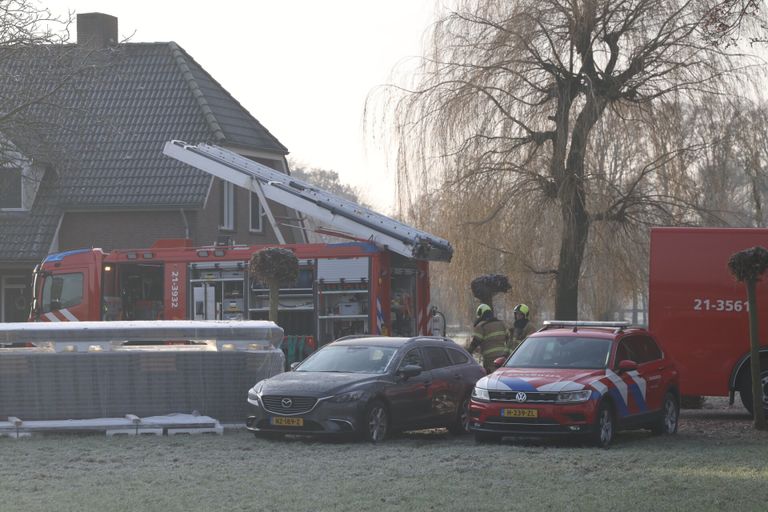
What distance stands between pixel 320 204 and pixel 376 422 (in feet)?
28.7

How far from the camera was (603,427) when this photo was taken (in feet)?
50.1

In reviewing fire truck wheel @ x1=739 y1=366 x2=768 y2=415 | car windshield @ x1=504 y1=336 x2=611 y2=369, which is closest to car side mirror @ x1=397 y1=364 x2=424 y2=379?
car windshield @ x1=504 y1=336 x2=611 y2=369

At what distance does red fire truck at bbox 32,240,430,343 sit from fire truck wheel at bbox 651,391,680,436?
6.45m

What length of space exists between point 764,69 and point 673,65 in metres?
1.79

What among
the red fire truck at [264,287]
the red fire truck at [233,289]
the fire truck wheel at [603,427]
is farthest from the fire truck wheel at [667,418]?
the red fire truck at [233,289]

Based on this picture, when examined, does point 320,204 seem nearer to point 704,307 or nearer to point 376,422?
point 704,307

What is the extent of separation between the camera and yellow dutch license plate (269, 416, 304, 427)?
616 inches

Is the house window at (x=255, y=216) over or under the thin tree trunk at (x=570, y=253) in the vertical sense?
over

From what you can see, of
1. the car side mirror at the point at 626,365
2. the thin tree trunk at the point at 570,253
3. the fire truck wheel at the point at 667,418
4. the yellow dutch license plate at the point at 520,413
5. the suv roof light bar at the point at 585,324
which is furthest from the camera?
the thin tree trunk at the point at 570,253

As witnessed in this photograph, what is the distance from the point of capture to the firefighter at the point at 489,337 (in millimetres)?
19094

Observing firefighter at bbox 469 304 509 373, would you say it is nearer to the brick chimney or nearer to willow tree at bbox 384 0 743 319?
willow tree at bbox 384 0 743 319

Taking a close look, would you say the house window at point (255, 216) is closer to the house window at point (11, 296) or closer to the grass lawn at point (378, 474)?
the house window at point (11, 296)

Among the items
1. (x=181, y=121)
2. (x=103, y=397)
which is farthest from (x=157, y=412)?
(x=181, y=121)

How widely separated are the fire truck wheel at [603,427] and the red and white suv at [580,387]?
12mm
